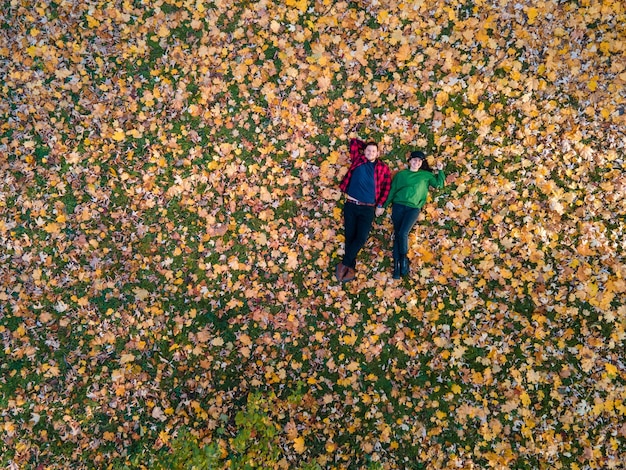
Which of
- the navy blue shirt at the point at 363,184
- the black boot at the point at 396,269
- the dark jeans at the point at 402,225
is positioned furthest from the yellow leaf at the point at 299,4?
the black boot at the point at 396,269

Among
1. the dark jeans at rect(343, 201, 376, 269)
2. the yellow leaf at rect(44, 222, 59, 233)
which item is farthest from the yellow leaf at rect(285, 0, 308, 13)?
the yellow leaf at rect(44, 222, 59, 233)

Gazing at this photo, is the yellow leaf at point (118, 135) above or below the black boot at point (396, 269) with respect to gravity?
above

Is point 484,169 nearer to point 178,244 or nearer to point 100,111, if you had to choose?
point 178,244

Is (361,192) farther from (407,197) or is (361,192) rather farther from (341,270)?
(341,270)

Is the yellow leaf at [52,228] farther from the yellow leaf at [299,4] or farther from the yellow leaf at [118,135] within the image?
the yellow leaf at [299,4]

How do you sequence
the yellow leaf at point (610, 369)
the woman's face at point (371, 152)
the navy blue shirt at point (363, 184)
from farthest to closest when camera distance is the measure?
the yellow leaf at point (610, 369) → the navy blue shirt at point (363, 184) → the woman's face at point (371, 152)

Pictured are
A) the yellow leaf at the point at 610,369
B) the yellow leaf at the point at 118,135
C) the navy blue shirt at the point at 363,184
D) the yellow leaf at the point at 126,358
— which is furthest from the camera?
the yellow leaf at the point at 118,135

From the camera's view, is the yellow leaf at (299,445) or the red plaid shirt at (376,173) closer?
the red plaid shirt at (376,173)

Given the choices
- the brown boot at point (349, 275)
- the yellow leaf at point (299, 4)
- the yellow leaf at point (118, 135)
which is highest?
the yellow leaf at point (299, 4)
